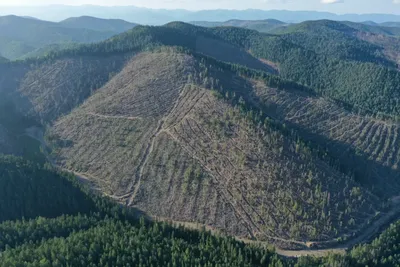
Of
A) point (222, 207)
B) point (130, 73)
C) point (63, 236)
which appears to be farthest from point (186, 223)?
point (130, 73)

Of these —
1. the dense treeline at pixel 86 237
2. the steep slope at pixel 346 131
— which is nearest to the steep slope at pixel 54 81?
the dense treeline at pixel 86 237

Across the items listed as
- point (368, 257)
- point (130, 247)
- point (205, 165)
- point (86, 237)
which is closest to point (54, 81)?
point (205, 165)

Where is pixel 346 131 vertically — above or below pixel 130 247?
above

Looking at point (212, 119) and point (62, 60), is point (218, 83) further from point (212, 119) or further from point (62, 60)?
point (62, 60)

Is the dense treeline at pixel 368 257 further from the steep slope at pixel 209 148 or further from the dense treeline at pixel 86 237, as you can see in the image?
the steep slope at pixel 209 148

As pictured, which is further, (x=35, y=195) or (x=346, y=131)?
(x=346, y=131)

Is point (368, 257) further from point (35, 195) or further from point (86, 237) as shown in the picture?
point (35, 195)

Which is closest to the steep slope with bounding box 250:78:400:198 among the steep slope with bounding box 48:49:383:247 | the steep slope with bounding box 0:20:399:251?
the steep slope with bounding box 0:20:399:251

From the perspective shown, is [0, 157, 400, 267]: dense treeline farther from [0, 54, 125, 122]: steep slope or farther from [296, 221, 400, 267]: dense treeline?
[0, 54, 125, 122]: steep slope

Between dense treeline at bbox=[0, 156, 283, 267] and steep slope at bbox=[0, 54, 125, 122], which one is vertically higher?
steep slope at bbox=[0, 54, 125, 122]

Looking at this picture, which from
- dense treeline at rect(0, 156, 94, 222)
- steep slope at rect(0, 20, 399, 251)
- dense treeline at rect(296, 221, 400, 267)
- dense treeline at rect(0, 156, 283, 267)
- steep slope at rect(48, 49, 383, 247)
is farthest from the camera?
→ steep slope at rect(0, 20, 399, 251)
